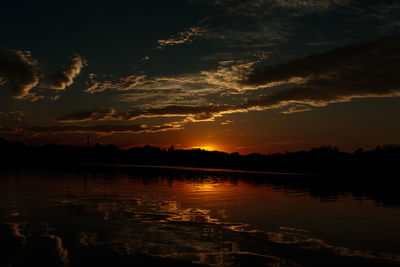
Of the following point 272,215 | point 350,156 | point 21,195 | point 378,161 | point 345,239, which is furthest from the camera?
point 350,156

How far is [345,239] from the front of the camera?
16.7m

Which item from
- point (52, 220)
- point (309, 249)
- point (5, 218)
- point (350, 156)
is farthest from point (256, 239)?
point (350, 156)

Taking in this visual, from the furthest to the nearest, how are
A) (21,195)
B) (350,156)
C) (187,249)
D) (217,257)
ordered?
(350,156)
(21,195)
(187,249)
(217,257)

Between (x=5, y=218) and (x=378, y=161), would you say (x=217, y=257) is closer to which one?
(x=5, y=218)

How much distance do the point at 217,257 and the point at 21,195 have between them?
21.7 meters

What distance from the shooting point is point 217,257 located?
1243cm

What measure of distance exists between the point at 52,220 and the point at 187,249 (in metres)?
8.74

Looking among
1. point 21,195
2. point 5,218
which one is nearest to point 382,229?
point 5,218

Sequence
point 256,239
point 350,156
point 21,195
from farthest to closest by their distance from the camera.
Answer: point 350,156
point 21,195
point 256,239

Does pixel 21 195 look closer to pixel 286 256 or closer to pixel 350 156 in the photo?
pixel 286 256

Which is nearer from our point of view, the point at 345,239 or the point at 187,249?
the point at 187,249

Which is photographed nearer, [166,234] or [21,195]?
[166,234]

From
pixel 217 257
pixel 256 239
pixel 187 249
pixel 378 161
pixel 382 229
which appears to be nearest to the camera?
pixel 217 257

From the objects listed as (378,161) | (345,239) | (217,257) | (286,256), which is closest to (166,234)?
(217,257)
